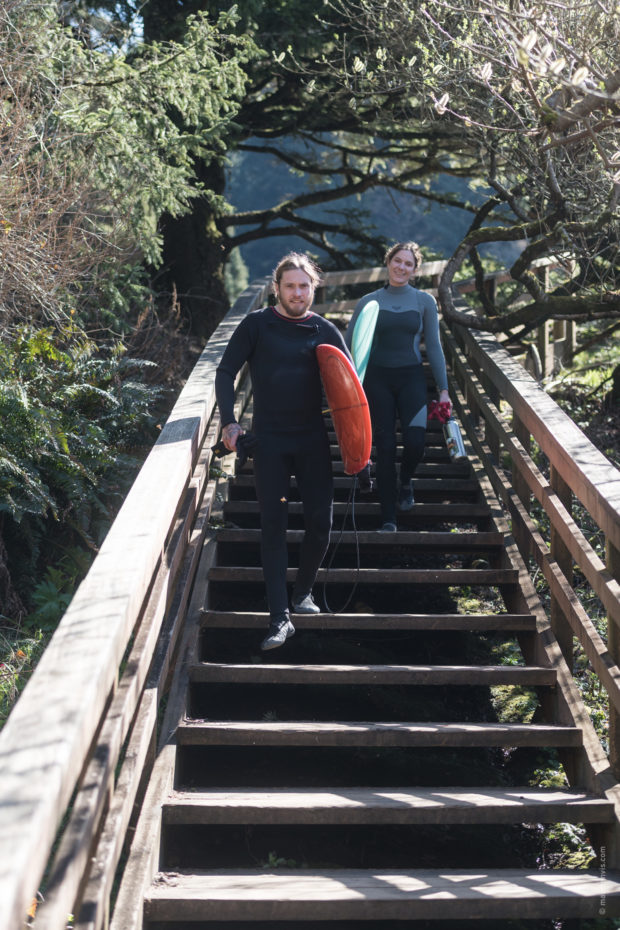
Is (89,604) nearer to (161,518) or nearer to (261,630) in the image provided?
(161,518)

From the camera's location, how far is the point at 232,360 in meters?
4.57

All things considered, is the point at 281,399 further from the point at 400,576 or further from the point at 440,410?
the point at 440,410

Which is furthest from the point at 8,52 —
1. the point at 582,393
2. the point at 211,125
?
the point at 582,393

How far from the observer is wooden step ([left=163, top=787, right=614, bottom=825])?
355 cm

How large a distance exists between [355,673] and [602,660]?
1.11 m

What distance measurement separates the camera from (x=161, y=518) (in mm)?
3516

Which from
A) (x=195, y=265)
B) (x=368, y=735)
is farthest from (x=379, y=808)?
(x=195, y=265)

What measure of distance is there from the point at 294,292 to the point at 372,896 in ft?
8.78

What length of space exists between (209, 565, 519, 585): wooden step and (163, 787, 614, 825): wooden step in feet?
5.22

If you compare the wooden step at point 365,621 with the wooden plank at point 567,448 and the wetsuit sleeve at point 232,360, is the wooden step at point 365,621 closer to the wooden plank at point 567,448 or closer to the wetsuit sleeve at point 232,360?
the wooden plank at point 567,448

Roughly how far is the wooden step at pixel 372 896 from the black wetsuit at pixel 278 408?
1469 millimetres

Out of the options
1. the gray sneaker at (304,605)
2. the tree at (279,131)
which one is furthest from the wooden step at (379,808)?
the tree at (279,131)

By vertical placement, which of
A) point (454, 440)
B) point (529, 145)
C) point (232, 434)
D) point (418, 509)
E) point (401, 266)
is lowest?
point (418, 509)

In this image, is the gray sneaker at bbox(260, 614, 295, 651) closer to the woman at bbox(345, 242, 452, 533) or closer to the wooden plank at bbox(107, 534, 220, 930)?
the wooden plank at bbox(107, 534, 220, 930)
